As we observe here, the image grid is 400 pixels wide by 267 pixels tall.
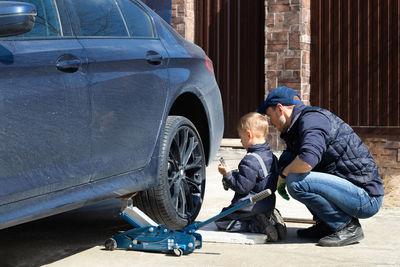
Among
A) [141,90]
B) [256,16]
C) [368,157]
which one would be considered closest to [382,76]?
[256,16]

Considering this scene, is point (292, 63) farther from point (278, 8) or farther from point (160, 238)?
point (160, 238)

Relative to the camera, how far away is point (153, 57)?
4598mm

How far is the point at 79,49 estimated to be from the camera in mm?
3871

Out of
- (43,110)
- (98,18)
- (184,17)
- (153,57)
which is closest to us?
(43,110)

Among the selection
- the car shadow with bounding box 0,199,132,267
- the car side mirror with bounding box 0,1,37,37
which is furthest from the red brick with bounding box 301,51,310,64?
the car side mirror with bounding box 0,1,37,37

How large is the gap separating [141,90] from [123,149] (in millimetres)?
416

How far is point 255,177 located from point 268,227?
0.35 m

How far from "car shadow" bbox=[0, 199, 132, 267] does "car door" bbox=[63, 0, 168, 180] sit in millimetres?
673

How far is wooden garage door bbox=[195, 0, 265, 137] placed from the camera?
11.8 m

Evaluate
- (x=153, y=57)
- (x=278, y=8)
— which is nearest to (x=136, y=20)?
(x=153, y=57)

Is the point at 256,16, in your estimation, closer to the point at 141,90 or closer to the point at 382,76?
the point at 382,76

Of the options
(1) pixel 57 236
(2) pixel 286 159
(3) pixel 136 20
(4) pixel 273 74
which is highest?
(3) pixel 136 20

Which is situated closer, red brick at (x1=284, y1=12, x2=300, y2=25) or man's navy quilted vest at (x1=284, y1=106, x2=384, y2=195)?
man's navy quilted vest at (x1=284, y1=106, x2=384, y2=195)

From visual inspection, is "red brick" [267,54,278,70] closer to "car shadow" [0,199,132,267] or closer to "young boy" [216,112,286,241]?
"car shadow" [0,199,132,267]
